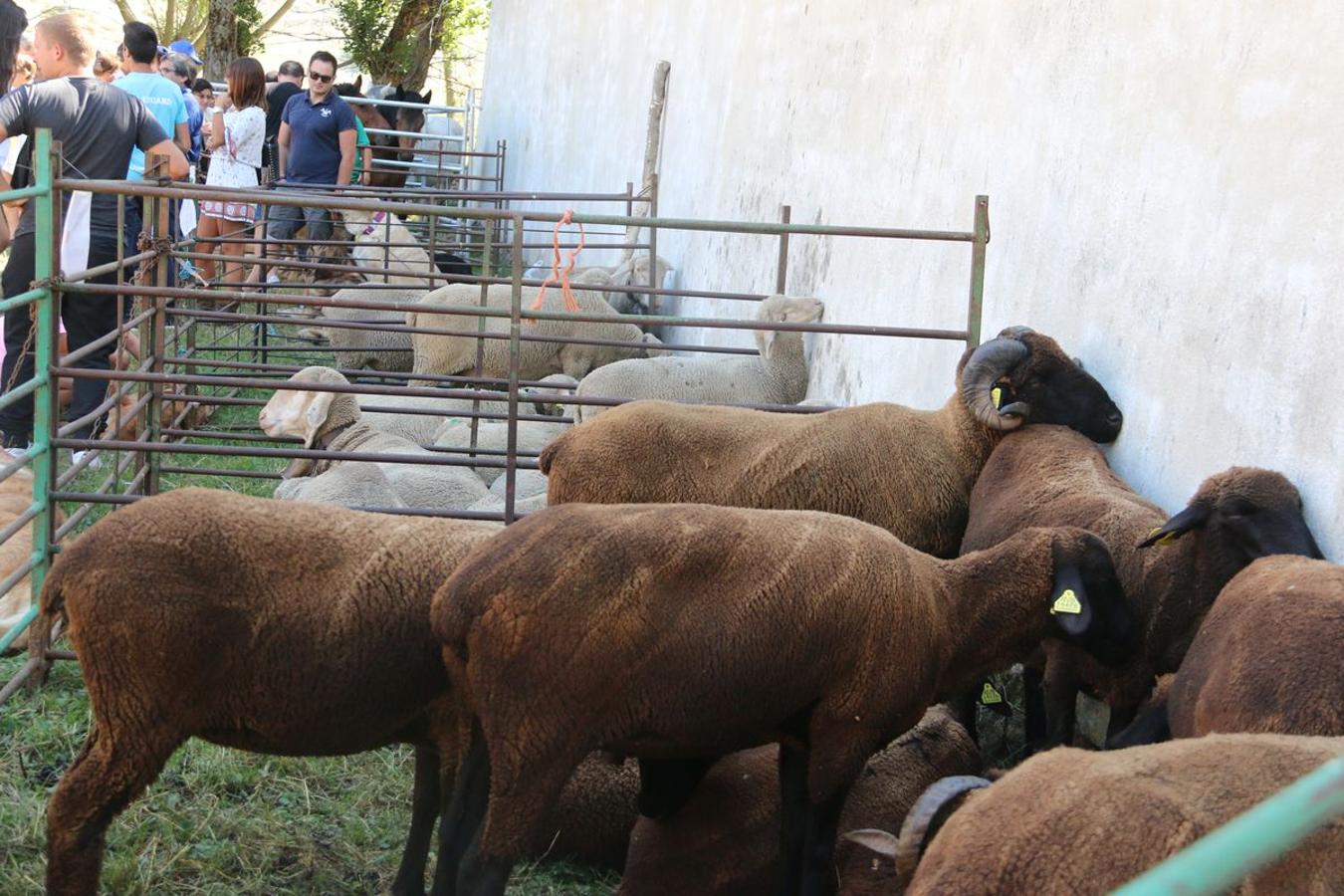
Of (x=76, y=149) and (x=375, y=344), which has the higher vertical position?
(x=76, y=149)

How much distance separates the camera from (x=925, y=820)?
2.84 metres

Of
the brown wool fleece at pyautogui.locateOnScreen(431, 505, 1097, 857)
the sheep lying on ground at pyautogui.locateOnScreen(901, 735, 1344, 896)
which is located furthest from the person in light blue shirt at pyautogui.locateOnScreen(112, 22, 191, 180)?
the sheep lying on ground at pyautogui.locateOnScreen(901, 735, 1344, 896)

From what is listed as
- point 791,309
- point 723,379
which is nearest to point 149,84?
point 723,379

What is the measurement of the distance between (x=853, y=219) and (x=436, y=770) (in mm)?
5323

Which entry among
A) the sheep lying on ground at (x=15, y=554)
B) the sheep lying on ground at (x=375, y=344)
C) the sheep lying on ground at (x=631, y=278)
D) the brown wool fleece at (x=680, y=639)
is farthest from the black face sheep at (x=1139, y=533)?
the sheep lying on ground at (x=631, y=278)

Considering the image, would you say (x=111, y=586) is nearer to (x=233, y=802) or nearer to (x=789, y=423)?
(x=233, y=802)

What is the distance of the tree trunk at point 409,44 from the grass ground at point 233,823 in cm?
2990

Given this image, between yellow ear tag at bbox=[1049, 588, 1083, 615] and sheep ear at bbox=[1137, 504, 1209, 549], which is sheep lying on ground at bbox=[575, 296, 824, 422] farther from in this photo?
yellow ear tag at bbox=[1049, 588, 1083, 615]

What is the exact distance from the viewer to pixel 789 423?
18.4ft

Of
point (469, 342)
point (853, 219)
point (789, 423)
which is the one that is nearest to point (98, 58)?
point (469, 342)

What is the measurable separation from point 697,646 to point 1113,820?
1.40m

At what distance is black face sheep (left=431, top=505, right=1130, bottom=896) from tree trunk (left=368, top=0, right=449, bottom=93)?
31.0 meters

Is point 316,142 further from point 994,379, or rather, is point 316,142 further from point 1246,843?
point 1246,843

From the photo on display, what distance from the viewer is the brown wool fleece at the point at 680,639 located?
349 cm
